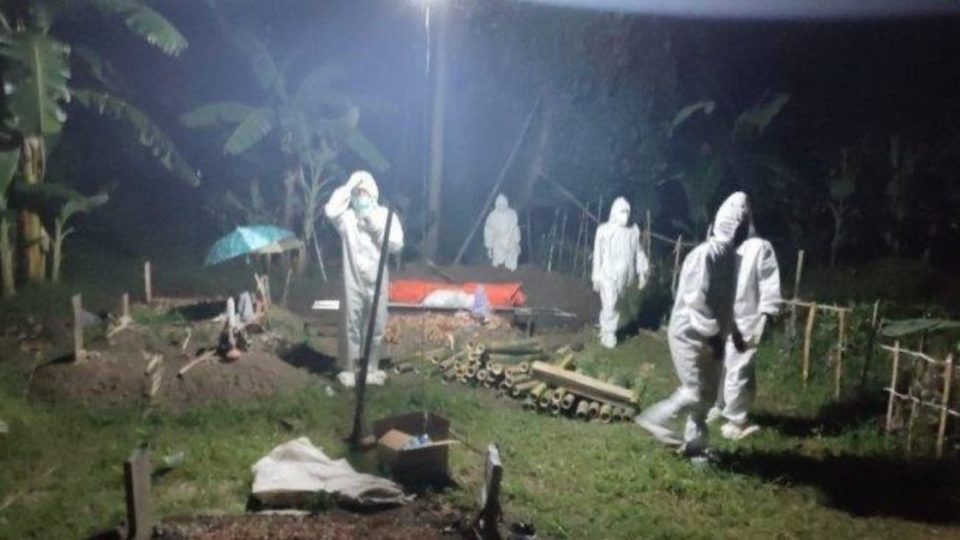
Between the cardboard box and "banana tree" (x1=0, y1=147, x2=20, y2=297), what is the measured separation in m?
6.70

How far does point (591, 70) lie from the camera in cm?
1762

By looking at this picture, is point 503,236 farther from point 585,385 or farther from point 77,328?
point 77,328

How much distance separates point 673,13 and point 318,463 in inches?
508

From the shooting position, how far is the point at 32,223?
1236 centimetres

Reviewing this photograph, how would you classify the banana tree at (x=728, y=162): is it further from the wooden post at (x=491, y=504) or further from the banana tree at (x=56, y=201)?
the wooden post at (x=491, y=504)

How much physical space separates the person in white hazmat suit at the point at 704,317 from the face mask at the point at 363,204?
371 cm

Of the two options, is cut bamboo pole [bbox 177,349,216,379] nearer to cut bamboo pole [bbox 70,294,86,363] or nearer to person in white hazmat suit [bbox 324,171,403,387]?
cut bamboo pole [bbox 70,294,86,363]

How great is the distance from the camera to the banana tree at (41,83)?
1029 cm

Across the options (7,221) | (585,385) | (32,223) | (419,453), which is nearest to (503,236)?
(585,385)

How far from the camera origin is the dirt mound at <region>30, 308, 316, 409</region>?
8805 millimetres

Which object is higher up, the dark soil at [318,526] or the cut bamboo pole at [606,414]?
the cut bamboo pole at [606,414]

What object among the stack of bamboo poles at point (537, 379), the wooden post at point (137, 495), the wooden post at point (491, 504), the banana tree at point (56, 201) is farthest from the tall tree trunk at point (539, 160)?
the wooden post at point (137, 495)

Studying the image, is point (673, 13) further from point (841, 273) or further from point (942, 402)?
point (942, 402)

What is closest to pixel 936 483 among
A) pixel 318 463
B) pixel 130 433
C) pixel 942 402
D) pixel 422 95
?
pixel 942 402
